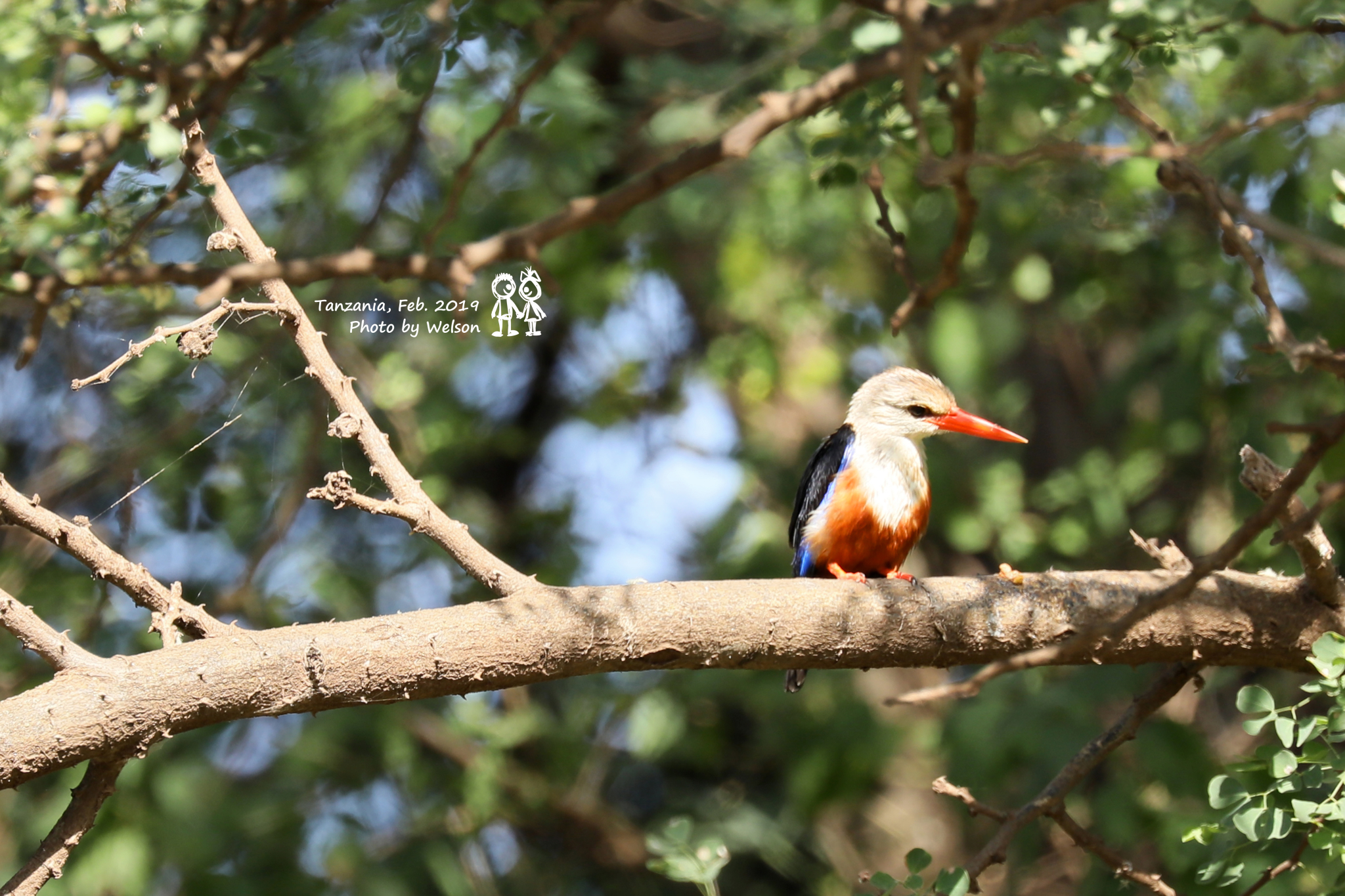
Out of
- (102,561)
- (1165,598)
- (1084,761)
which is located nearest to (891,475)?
(1084,761)

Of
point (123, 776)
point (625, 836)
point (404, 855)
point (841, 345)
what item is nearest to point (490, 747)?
point (404, 855)

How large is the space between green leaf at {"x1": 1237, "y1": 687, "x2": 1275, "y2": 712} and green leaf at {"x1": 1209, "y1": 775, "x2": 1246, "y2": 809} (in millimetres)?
144

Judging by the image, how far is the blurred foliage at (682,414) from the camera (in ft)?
12.5

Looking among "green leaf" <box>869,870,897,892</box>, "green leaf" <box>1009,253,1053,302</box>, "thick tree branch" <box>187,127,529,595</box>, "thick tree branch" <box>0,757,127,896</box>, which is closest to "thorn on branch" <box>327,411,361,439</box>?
"thick tree branch" <box>187,127,529,595</box>

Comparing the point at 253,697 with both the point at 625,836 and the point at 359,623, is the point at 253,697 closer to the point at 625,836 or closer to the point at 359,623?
the point at 359,623

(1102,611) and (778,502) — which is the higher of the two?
(1102,611)

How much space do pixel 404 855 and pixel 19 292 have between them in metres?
3.55

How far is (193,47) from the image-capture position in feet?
7.43

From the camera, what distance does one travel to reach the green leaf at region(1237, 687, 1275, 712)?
7.19 ft

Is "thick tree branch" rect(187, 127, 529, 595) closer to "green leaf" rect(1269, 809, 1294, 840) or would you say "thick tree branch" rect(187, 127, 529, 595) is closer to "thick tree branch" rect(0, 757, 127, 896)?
"thick tree branch" rect(0, 757, 127, 896)

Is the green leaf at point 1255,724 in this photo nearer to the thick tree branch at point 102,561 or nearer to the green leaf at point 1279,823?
the green leaf at point 1279,823

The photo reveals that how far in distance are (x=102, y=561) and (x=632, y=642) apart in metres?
1.09

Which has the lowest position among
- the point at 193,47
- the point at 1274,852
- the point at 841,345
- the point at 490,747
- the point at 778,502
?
the point at 490,747

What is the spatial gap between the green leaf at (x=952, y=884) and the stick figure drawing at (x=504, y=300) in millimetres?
3034
